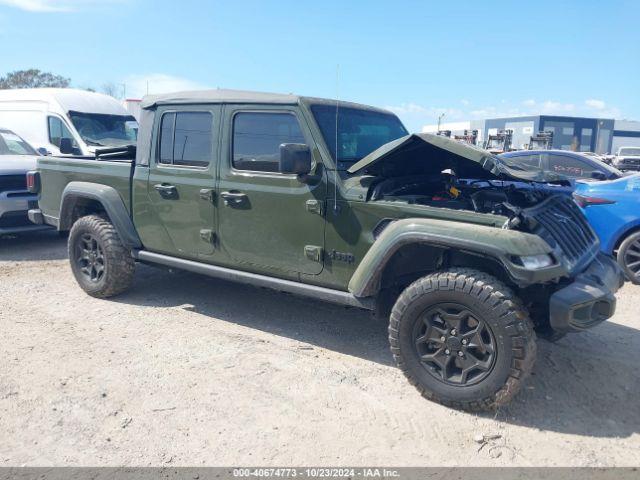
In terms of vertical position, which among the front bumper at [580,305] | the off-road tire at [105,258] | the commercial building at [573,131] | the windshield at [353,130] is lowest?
the off-road tire at [105,258]

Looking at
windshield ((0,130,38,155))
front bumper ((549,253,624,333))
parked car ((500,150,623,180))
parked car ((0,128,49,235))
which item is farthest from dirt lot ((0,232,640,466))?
windshield ((0,130,38,155))

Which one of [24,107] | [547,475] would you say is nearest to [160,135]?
[547,475]

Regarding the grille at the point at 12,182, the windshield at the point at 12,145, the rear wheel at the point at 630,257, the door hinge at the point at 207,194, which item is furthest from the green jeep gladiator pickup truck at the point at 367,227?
the windshield at the point at 12,145

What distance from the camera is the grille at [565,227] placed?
141 inches

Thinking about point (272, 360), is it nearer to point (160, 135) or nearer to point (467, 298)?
point (467, 298)

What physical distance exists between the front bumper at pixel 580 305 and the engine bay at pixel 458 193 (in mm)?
596

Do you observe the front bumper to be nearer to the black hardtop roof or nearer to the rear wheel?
Answer: the black hardtop roof

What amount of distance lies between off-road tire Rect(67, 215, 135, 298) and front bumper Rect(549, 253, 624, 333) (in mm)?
3871

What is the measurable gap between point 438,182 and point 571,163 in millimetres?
4973

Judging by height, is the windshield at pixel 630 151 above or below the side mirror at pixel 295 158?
above

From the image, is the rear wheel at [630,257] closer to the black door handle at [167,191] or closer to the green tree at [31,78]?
the black door handle at [167,191]

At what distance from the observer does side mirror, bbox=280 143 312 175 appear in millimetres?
3732

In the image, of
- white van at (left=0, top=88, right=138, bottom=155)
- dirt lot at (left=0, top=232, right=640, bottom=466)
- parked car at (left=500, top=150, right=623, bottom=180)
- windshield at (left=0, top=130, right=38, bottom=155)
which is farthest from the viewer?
white van at (left=0, top=88, right=138, bottom=155)

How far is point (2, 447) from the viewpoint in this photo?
3018 millimetres
